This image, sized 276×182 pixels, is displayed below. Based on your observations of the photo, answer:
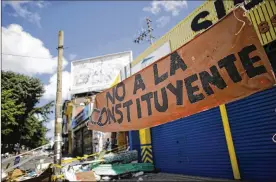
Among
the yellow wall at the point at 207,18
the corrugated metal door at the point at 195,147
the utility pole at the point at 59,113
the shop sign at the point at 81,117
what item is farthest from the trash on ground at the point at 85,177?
the shop sign at the point at 81,117

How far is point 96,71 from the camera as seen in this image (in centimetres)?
2902

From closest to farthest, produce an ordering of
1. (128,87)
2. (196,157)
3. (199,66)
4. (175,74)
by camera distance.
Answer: (199,66) < (175,74) < (128,87) < (196,157)

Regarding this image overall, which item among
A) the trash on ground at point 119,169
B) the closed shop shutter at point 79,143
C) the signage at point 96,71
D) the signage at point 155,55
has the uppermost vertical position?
the signage at point 96,71

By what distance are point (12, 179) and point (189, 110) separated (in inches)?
460

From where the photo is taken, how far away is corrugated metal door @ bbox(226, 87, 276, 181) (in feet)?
21.8

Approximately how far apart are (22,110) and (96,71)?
10700mm

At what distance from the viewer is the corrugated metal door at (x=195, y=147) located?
8.39m

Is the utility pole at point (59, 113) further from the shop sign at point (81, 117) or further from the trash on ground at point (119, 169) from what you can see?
the shop sign at point (81, 117)

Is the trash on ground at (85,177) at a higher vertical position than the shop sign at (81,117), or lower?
lower

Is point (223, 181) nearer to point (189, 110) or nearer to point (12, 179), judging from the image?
point (189, 110)

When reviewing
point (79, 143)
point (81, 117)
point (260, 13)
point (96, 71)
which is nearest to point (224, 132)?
point (260, 13)

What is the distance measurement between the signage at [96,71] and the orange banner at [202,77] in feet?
79.4

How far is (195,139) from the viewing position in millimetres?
9484

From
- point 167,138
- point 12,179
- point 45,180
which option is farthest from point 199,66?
point 12,179
